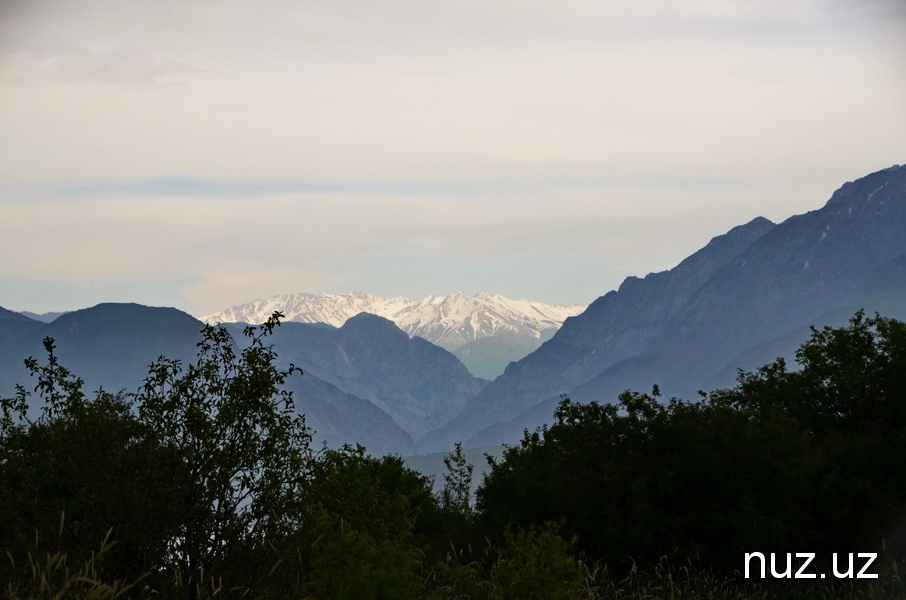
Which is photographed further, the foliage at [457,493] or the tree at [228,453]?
the foliage at [457,493]

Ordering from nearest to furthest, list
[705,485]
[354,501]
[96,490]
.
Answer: [96,490] < [354,501] < [705,485]

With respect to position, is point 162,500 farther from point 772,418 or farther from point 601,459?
point 772,418

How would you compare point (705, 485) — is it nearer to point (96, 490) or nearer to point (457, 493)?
point (96, 490)

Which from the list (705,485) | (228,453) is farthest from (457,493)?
(228,453)

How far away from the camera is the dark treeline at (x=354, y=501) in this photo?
657 inches

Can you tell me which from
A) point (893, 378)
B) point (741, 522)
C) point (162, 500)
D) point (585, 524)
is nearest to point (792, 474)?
point (741, 522)

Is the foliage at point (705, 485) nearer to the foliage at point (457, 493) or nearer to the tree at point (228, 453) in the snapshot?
the foliage at point (457, 493)

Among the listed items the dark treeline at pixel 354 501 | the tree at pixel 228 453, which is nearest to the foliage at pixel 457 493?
the dark treeline at pixel 354 501

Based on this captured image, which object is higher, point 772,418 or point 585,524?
point 772,418

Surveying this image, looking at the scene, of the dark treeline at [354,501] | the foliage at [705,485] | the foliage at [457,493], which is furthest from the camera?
the foliage at [457,493]

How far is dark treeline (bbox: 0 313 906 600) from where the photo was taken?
16.7m

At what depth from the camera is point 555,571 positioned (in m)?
17.5

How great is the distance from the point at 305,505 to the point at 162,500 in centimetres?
249

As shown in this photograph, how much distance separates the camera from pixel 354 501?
65.8ft
